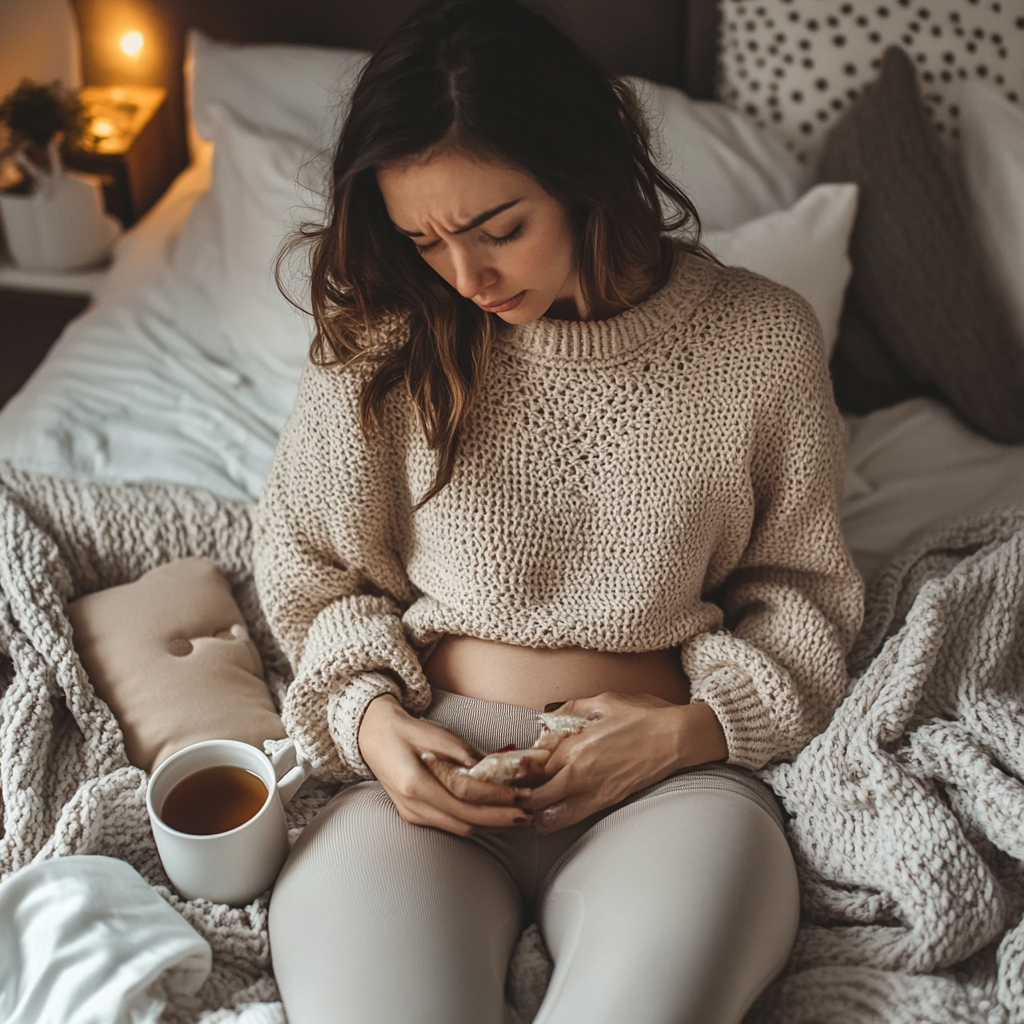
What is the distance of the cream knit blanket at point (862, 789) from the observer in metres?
0.92

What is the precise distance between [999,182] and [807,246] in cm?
32

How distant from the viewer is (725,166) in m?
1.65

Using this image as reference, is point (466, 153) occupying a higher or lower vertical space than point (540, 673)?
higher

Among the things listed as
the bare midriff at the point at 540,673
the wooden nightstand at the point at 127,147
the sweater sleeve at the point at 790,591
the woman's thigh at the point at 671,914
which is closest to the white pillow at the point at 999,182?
the sweater sleeve at the point at 790,591

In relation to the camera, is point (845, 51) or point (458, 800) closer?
point (458, 800)

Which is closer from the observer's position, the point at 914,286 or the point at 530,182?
the point at 530,182

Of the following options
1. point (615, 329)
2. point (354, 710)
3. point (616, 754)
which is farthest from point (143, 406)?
point (616, 754)

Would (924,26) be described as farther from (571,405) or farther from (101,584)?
(101,584)

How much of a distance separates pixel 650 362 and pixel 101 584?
2.49ft

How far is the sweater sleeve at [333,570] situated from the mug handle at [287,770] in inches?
2.9

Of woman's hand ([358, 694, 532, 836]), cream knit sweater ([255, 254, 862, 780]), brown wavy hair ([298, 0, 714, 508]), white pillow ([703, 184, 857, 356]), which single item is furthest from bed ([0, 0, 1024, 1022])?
woman's hand ([358, 694, 532, 836])

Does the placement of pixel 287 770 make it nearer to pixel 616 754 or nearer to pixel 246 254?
pixel 616 754

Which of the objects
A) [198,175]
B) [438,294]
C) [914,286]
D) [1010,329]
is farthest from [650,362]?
[198,175]

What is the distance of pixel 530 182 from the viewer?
0.88m
